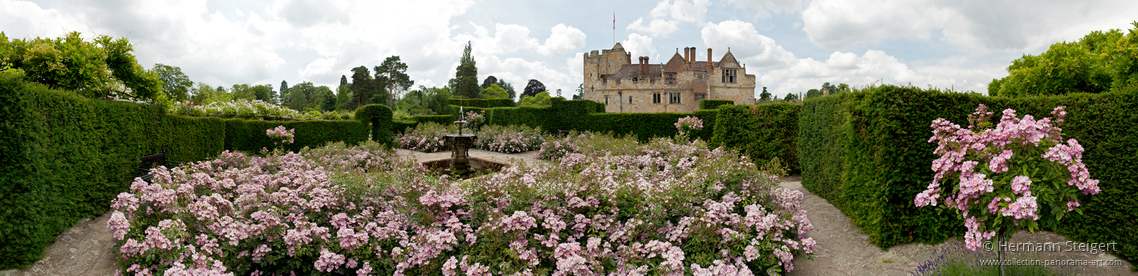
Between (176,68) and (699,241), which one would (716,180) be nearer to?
(699,241)

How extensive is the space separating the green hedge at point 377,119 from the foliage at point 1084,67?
1464 centimetres

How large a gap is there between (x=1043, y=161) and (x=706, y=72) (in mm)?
32039

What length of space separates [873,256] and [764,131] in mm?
4303

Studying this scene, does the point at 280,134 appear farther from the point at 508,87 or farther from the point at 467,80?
the point at 508,87

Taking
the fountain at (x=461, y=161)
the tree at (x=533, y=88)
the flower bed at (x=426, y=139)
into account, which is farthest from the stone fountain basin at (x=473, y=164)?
the tree at (x=533, y=88)

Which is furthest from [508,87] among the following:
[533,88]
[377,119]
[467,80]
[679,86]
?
[377,119]

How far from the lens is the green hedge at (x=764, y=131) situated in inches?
328

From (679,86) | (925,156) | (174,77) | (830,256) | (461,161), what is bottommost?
(830,256)

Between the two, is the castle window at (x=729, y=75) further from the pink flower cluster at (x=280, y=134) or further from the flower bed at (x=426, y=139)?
the pink flower cluster at (x=280, y=134)

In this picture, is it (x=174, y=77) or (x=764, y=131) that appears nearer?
(x=764, y=131)

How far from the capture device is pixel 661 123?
16094 millimetres

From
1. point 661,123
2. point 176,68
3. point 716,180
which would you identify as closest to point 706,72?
point 661,123

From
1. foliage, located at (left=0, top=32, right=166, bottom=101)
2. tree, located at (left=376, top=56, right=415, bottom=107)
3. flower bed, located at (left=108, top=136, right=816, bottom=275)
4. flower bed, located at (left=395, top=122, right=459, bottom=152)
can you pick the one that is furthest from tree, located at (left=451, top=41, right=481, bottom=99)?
flower bed, located at (left=108, top=136, right=816, bottom=275)

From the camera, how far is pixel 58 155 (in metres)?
4.38
